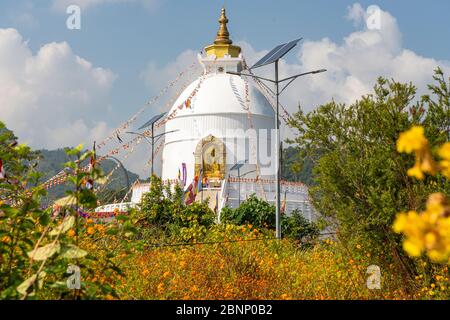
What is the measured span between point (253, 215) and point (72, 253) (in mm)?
19862

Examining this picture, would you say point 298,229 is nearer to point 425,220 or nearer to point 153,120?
point 153,120

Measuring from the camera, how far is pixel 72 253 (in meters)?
4.23

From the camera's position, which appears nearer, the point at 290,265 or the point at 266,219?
the point at 290,265

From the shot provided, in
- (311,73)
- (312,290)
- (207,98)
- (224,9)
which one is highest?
(224,9)

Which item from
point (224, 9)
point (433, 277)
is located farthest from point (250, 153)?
point (433, 277)

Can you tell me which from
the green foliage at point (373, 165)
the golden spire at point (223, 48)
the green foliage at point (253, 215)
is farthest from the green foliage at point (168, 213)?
the golden spire at point (223, 48)

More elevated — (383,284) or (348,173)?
(348,173)

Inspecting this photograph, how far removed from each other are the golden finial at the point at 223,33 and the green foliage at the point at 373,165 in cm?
→ 3400

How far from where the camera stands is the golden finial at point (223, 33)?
43.5 m

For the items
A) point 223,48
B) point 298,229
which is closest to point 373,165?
point 298,229

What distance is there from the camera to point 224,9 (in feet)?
154

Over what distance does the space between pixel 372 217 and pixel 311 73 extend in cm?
712
